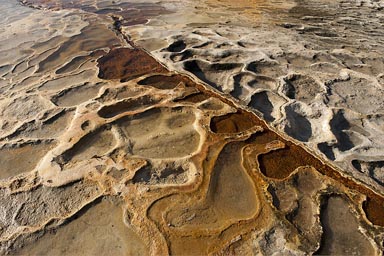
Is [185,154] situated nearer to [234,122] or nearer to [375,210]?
[234,122]

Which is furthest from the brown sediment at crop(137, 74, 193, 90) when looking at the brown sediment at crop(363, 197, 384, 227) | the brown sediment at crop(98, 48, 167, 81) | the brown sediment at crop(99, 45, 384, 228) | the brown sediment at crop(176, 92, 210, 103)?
the brown sediment at crop(363, 197, 384, 227)

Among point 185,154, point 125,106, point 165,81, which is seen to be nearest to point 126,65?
point 165,81

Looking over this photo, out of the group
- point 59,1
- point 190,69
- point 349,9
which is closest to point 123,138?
point 190,69

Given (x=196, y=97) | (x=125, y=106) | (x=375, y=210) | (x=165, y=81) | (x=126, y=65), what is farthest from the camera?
(x=126, y=65)

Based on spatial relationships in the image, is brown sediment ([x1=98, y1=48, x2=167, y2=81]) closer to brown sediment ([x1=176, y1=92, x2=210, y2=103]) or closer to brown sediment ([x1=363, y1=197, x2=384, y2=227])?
brown sediment ([x1=176, y1=92, x2=210, y2=103])

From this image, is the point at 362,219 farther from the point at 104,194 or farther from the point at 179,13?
the point at 179,13

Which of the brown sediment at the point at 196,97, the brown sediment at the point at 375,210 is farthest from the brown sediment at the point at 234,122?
the brown sediment at the point at 375,210
